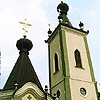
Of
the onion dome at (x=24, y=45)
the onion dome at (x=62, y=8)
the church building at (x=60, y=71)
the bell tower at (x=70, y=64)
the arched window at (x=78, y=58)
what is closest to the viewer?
the church building at (x=60, y=71)

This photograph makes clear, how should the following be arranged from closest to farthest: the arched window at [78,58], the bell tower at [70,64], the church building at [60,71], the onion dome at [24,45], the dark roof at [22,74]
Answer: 1. the church building at [60,71]
2. the dark roof at [22,74]
3. the bell tower at [70,64]
4. the arched window at [78,58]
5. the onion dome at [24,45]

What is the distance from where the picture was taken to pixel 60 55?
20875 millimetres

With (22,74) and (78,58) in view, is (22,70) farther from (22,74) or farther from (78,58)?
(78,58)

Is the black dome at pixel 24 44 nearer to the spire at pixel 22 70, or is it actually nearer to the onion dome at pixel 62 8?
the spire at pixel 22 70

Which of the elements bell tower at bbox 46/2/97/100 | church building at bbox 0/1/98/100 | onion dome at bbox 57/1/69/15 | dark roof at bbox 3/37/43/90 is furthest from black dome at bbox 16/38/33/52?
onion dome at bbox 57/1/69/15

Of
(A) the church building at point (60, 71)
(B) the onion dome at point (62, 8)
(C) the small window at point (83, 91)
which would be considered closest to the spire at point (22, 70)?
(A) the church building at point (60, 71)

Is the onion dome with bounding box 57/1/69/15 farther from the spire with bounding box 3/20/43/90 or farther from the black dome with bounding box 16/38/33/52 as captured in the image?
the black dome with bounding box 16/38/33/52

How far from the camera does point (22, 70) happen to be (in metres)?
18.6

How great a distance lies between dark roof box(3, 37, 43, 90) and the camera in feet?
57.5

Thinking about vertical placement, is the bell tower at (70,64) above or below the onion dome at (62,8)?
below

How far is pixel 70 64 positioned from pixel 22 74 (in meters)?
4.01

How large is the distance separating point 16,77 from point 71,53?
518cm

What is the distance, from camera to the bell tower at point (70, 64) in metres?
19.1

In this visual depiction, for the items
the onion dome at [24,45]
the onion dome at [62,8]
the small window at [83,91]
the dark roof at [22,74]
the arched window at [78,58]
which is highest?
the onion dome at [62,8]
